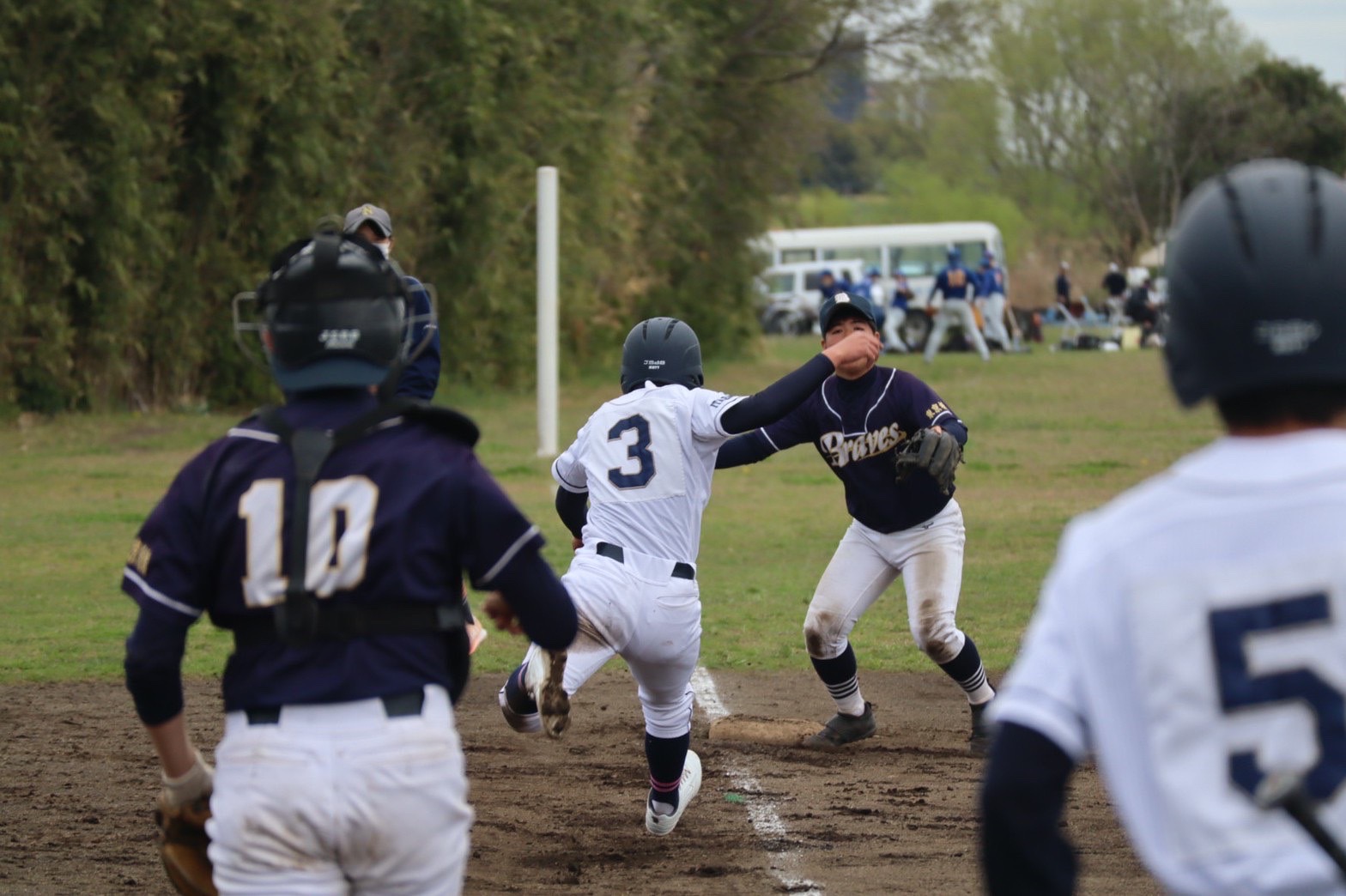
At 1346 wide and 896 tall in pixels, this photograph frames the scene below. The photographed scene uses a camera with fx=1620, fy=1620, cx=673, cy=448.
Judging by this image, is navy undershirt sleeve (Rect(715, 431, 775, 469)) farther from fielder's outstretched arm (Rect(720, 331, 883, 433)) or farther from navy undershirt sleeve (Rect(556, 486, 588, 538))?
fielder's outstretched arm (Rect(720, 331, 883, 433))

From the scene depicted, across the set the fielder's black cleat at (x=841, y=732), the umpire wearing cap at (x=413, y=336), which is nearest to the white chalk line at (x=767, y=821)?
the fielder's black cleat at (x=841, y=732)

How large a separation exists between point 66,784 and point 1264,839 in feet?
18.7

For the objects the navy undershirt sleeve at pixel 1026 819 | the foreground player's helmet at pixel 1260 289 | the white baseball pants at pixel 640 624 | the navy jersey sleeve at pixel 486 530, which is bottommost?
the white baseball pants at pixel 640 624

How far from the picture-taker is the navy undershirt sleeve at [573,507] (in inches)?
249

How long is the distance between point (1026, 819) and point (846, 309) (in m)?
5.14

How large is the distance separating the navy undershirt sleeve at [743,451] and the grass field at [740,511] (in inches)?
98.9

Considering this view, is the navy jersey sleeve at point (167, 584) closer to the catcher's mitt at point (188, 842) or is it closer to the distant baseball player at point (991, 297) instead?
the catcher's mitt at point (188, 842)

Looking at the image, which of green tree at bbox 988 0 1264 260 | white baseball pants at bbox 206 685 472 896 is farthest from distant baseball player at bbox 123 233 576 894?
green tree at bbox 988 0 1264 260

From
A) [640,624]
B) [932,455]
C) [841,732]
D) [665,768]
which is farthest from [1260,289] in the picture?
[841,732]

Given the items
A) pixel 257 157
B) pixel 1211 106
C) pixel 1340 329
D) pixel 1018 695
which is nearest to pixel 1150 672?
pixel 1018 695

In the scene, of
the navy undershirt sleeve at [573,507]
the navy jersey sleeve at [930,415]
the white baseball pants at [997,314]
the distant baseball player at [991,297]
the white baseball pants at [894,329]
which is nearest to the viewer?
the navy undershirt sleeve at [573,507]

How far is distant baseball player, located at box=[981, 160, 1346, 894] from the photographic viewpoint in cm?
210

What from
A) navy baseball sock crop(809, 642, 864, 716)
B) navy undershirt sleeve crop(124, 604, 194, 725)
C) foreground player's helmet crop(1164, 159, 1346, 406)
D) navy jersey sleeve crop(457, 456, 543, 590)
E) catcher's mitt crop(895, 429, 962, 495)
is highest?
foreground player's helmet crop(1164, 159, 1346, 406)

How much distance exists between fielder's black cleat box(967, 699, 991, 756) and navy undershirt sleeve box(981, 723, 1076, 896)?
5162 millimetres
